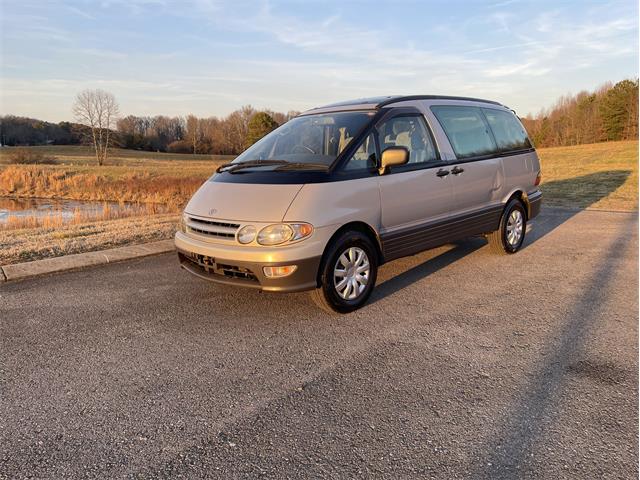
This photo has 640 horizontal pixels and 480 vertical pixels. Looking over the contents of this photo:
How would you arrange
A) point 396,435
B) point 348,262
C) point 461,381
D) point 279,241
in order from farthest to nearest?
point 348,262 < point 279,241 < point 461,381 < point 396,435

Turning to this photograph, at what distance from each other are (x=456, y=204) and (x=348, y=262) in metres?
2.00

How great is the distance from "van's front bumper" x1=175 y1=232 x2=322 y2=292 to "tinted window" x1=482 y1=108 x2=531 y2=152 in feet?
12.8

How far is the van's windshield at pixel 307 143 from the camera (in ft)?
15.4

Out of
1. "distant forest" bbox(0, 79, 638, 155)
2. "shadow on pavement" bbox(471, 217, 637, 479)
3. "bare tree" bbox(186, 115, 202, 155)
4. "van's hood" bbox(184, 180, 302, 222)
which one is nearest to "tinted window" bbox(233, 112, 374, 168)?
"van's hood" bbox(184, 180, 302, 222)

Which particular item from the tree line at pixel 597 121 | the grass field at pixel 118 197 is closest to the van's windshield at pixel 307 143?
the grass field at pixel 118 197

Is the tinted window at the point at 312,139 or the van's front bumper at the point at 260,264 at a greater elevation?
the tinted window at the point at 312,139

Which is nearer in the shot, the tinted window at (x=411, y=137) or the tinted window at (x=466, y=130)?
the tinted window at (x=411, y=137)

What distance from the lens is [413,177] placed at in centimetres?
509

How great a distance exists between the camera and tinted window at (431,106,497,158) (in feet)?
18.8

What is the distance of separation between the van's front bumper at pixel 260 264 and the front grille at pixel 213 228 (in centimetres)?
11

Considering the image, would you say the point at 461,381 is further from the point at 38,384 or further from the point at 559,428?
the point at 38,384

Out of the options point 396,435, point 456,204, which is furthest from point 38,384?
point 456,204

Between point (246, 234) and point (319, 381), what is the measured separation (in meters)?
1.53

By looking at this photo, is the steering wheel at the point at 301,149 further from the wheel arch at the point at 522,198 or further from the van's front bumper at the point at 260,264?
the wheel arch at the point at 522,198
